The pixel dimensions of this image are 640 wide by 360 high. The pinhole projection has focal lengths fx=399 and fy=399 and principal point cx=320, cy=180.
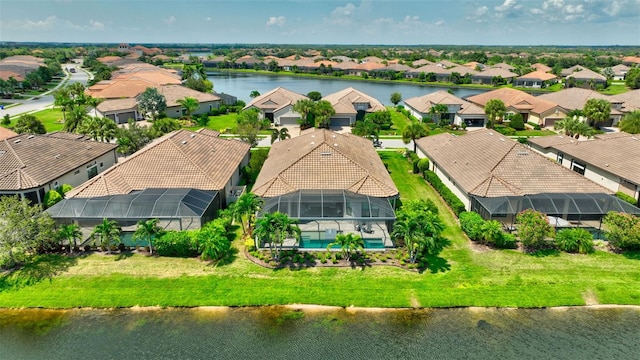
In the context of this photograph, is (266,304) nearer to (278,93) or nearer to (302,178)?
(302,178)

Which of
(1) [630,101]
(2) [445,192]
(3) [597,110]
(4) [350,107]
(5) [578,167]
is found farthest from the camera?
(1) [630,101]

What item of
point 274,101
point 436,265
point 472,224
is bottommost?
point 436,265

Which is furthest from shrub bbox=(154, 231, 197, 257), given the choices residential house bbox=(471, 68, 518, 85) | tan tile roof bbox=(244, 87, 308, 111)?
residential house bbox=(471, 68, 518, 85)

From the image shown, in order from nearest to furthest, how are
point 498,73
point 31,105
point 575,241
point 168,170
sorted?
point 575,241
point 168,170
point 31,105
point 498,73

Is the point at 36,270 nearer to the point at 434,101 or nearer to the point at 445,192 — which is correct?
the point at 445,192

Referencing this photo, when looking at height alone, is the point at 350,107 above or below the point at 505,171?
above

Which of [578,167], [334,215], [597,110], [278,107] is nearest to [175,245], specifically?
[334,215]

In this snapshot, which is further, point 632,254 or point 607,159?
point 607,159

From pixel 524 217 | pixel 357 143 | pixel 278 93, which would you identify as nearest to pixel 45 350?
pixel 524 217
